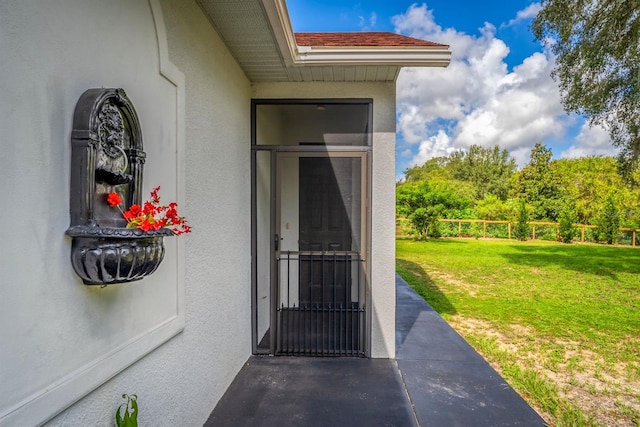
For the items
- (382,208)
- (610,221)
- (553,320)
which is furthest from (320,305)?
(610,221)

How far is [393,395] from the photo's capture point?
2.98 meters

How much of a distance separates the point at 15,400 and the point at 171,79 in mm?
1615

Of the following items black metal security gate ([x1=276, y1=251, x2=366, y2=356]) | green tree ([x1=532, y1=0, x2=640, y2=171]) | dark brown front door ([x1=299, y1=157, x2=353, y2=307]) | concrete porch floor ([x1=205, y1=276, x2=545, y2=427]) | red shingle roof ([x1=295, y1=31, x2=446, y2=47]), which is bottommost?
concrete porch floor ([x1=205, y1=276, x2=545, y2=427])

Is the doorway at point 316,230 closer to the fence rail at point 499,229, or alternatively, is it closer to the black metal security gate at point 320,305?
the black metal security gate at point 320,305

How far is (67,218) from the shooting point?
121 centimetres

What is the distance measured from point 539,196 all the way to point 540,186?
67cm

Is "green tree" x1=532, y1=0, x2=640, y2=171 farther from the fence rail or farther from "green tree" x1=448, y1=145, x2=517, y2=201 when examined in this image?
"green tree" x1=448, y1=145, x2=517, y2=201

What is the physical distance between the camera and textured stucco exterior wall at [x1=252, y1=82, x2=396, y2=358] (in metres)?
3.72

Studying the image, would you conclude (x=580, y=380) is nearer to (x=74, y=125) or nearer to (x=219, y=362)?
(x=219, y=362)

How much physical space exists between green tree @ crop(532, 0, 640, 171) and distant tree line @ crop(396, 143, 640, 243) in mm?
1584

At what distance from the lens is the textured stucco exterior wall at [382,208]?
372 centimetres

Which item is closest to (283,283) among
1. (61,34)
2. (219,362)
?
(219,362)

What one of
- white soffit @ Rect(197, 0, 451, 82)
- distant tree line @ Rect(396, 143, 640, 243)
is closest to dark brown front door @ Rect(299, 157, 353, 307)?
white soffit @ Rect(197, 0, 451, 82)

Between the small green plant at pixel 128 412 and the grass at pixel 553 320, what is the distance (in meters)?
2.93
